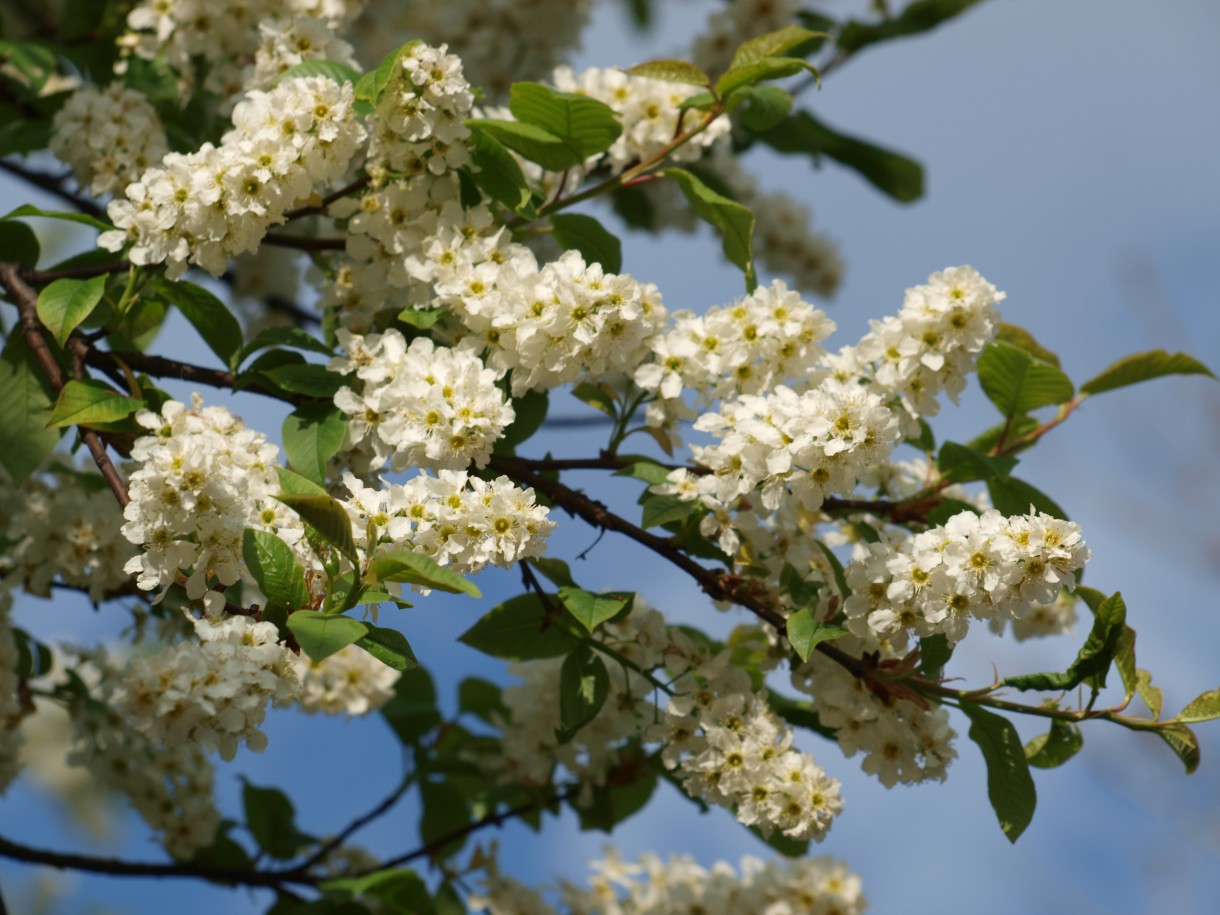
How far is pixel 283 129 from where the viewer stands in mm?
2586

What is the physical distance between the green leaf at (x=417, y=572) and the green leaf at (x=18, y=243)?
1.43 metres

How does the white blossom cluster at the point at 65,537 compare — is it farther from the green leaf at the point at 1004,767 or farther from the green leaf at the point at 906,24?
the green leaf at the point at 906,24

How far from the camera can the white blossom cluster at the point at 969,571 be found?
226 cm

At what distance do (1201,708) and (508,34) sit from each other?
3.78 m

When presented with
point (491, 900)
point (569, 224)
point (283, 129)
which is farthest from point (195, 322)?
point (491, 900)

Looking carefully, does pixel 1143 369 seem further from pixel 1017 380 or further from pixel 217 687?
pixel 217 687

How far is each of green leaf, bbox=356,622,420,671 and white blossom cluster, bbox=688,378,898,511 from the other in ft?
2.38

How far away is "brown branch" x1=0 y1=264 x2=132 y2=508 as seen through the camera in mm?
2436

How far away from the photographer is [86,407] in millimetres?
2479

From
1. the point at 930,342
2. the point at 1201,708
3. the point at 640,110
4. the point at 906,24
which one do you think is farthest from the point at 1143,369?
the point at 906,24

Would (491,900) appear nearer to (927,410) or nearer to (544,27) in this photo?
(927,410)

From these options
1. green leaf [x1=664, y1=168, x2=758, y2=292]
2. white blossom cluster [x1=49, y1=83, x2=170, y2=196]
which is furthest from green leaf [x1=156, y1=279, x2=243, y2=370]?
green leaf [x1=664, y1=168, x2=758, y2=292]

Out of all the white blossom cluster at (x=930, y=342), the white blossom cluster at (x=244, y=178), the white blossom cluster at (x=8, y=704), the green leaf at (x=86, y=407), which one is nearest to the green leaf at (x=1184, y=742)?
the white blossom cluster at (x=930, y=342)

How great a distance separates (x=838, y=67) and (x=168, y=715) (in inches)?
143
